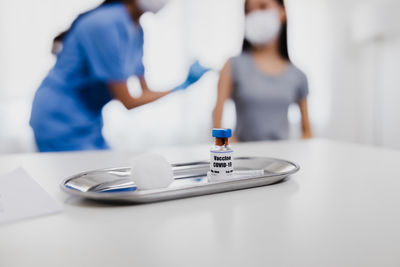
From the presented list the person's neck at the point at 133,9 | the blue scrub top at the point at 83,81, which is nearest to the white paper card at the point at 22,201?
the blue scrub top at the point at 83,81

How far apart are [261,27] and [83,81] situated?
105 centimetres

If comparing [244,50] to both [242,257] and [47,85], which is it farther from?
[242,257]

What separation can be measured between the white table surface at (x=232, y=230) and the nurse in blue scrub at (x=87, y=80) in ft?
3.11

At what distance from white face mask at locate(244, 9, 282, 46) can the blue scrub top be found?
0.70m

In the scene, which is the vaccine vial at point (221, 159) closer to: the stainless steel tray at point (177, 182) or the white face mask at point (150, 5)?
the stainless steel tray at point (177, 182)

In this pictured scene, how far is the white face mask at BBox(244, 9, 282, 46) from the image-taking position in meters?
1.90

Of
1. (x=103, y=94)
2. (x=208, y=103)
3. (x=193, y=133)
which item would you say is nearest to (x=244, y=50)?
(x=208, y=103)

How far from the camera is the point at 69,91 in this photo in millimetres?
1467

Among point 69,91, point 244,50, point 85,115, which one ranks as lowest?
point 85,115

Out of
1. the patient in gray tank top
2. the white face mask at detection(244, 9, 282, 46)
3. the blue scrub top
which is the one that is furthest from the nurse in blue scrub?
the white face mask at detection(244, 9, 282, 46)

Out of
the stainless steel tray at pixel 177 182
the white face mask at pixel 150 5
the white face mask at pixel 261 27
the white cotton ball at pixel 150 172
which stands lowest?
the stainless steel tray at pixel 177 182

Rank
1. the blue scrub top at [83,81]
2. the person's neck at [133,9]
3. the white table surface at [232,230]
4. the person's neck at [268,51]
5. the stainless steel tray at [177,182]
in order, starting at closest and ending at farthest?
the white table surface at [232,230], the stainless steel tray at [177,182], the blue scrub top at [83,81], the person's neck at [133,9], the person's neck at [268,51]

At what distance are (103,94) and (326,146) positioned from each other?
1.03 meters

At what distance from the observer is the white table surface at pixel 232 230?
30cm
